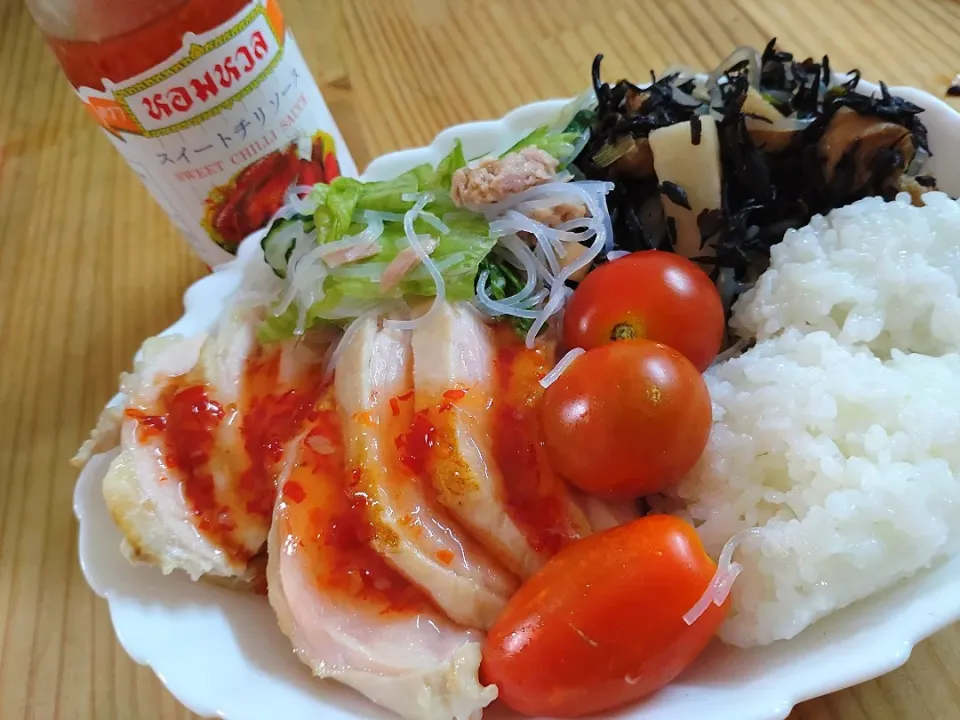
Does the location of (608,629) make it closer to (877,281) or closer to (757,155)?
(877,281)

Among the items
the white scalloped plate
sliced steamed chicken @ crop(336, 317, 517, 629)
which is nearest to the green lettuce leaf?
sliced steamed chicken @ crop(336, 317, 517, 629)

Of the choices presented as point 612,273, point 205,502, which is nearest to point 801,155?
point 612,273

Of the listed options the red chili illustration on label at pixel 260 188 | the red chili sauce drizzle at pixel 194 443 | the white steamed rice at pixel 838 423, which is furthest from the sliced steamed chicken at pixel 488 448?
the red chili illustration on label at pixel 260 188

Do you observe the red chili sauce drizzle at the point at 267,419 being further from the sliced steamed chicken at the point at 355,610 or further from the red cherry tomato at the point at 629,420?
the red cherry tomato at the point at 629,420

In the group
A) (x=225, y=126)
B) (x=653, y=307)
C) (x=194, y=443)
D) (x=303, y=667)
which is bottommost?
(x=303, y=667)

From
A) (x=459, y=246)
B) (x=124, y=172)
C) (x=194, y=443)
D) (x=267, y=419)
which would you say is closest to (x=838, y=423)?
(x=459, y=246)

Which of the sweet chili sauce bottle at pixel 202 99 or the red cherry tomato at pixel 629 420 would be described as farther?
the sweet chili sauce bottle at pixel 202 99

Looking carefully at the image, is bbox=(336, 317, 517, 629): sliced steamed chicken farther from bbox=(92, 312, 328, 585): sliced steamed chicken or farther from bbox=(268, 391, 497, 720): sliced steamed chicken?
bbox=(92, 312, 328, 585): sliced steamed chicken
